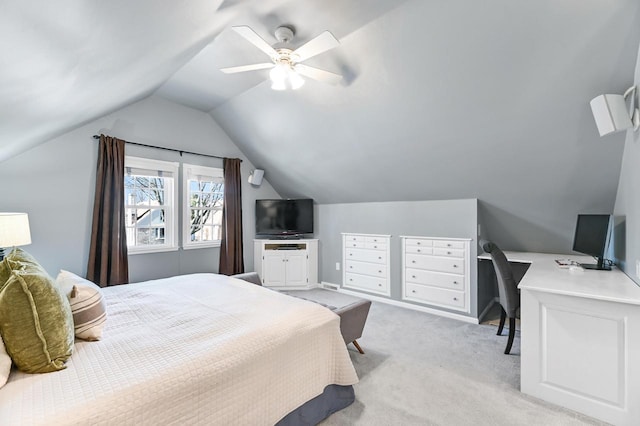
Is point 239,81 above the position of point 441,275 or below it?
above

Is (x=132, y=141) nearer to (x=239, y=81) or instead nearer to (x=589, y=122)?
(x=239, y=81)

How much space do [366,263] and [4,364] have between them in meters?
4.01

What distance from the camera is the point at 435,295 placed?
3912 millimetres

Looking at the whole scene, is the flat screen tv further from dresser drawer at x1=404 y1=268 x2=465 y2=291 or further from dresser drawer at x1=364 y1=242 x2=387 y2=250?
dresser drawer at x1=404 y1=268 x2=465 y2=291

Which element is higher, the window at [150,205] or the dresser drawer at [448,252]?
the window at [150,205]

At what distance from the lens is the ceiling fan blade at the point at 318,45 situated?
190 cm

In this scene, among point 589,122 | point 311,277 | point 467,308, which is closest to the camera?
point 589,122

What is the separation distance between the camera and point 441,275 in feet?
12.7

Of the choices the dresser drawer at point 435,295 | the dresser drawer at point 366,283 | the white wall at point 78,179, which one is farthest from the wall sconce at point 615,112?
the white wall at point 78,179

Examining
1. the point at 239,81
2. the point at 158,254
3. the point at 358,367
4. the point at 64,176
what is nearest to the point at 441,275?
the point at 358,367

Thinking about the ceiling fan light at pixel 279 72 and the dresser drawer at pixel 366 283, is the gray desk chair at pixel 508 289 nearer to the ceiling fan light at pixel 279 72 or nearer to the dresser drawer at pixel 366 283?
the dresser drawer at pixel 366 283

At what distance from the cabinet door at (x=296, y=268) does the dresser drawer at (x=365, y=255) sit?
758 millimetres

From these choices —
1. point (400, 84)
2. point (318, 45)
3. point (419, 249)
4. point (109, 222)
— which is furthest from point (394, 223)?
point (109, 222)

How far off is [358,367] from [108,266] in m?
2.96
